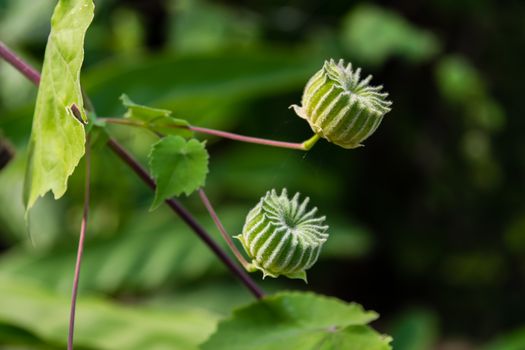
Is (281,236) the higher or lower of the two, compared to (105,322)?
lower

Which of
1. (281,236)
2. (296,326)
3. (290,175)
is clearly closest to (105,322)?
(296,326)

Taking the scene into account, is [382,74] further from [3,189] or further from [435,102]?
[3,189]

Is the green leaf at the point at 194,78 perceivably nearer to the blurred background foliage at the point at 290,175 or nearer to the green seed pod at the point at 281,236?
the blurred background foliage at the point at 290,175

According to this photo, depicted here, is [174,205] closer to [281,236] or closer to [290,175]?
[281,236]

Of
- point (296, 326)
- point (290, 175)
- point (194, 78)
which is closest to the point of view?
point (296, 326)

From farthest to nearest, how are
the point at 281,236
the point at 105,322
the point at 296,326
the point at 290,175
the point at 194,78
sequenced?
the point at 290,175
the point at 194,78
the point at 105,322
the point at 296,326
the point at 281,236

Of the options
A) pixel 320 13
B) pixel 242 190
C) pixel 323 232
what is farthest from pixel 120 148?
pixel 320 13

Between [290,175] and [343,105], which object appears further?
[290,175]

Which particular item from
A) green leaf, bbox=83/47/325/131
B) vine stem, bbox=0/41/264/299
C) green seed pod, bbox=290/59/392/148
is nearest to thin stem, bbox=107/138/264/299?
vine stem, bbox=0/41/264/299
